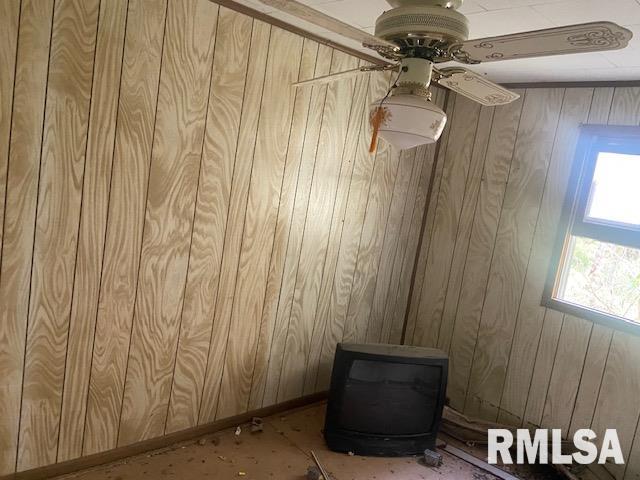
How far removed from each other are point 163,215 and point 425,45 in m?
1.34

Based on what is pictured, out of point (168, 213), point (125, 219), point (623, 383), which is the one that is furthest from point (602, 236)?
point (125, 219)

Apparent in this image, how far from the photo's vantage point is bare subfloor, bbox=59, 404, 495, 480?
2.15 m

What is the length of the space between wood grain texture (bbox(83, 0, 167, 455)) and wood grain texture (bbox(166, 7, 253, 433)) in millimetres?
257

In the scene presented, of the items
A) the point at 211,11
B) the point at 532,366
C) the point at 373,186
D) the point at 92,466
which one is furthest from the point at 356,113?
the point at 92,466

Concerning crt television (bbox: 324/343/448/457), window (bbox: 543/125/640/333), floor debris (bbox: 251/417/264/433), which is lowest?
floor debris (bbox: 251/417/264/433)

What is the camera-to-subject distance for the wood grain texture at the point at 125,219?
1.90 metres

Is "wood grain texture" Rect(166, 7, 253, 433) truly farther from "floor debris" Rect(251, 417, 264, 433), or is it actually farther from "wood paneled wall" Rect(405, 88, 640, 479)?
"wood paneled wall" Rect(405, 88, 640, 479)

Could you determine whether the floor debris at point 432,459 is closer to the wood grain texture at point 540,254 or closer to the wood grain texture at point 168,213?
the wood grain texture at point 540,254

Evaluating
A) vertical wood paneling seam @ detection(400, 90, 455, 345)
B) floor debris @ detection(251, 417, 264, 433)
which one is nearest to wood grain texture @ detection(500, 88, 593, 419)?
vertical wood paneling seam @ detection(400, 90, 455, 345)

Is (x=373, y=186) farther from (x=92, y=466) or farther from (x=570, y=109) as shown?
(x=92, y=466)

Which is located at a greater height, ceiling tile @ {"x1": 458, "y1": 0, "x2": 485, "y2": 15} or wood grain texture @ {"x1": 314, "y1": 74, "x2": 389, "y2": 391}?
ceiling tile @ {"x1": 458, "y1": 0, "x2": 485, "y2": 15}

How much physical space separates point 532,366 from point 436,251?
3.01 ft

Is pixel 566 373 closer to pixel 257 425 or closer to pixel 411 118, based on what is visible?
pixel 257 425

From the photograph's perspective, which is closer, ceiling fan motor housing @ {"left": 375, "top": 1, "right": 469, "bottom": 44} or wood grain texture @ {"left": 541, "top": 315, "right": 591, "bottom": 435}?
ceiling fan motor housing @ {"left": 375, "top": 1, "right": 469, "bottom": 44}
